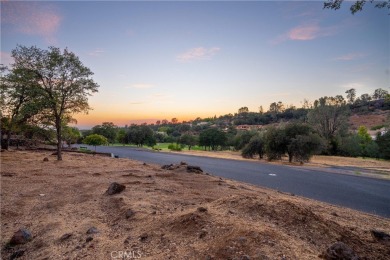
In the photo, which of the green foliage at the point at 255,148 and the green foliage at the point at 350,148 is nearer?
the green foliage at the point at 255,148

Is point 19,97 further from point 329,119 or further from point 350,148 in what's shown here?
point 329,119

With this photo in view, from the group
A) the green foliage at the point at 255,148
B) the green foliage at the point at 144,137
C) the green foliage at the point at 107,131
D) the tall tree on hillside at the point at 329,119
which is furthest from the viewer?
the green foliage at the point at 107,131

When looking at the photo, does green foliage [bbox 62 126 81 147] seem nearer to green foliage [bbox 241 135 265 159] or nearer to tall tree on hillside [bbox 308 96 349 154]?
green foliage [bbox 241 135 265 159]

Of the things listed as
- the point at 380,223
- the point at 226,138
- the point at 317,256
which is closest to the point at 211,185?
the point at 380,223

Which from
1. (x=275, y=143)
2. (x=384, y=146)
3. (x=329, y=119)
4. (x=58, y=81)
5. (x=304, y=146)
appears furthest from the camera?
(x=329, y=119)

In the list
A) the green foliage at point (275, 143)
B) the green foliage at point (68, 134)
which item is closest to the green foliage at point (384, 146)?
the green foliage at point (275, 143)

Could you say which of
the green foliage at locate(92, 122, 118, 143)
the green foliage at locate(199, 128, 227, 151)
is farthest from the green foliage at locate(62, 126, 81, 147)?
the green foliage at locate(92, 122, 118, 143)

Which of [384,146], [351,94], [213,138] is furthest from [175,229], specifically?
[351,94]

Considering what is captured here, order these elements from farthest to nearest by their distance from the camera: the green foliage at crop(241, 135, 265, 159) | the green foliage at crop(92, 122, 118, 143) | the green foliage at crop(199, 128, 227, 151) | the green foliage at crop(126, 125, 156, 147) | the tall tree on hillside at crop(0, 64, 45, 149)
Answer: the green foliage at crop(92, 122, 118, 143), the green foliage at crop(126, 125, 156, 147), the green foliage at crop(199, 128, 227, 151), the green foliage at crop(241, 135, 265, 159), the tall tree on hillside at crop(0, 64, 45, 149)

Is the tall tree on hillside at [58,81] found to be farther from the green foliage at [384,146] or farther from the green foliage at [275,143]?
the green foliage at [384,146]

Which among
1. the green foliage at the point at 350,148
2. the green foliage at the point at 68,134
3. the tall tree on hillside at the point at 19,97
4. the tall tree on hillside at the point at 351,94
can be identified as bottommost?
the green foliage at the point at 350,148

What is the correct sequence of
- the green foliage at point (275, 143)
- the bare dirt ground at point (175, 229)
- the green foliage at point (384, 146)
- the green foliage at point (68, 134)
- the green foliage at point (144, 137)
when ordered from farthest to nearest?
the green foliage at point (144, 137) < the green foliage at point (384, 146) < the green foliage at point (275, 143) < the green foliage at point (68, 134) < the bare dirt ground at point (175, 229)

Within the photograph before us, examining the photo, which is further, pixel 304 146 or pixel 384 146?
pixel 384 146

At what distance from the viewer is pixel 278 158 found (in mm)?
50219
